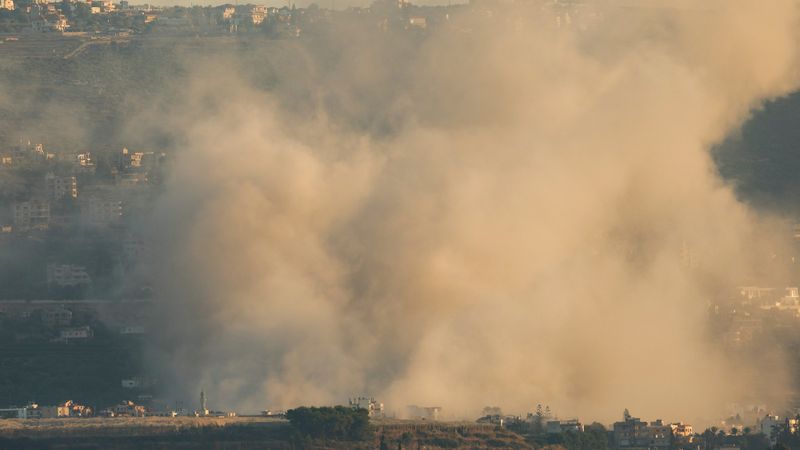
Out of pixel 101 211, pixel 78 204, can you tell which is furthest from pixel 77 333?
pixel 78 204

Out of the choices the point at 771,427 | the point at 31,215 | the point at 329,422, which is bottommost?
the point at 329,422

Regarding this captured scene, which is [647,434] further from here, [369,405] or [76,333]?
[76,333]

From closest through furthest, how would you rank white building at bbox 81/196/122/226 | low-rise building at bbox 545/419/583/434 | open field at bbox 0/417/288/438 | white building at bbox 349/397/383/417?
open field at bbox 0/417/288/438, low-rise building at bbox 545/419/583/434, white building at bbox 349/397/383/417, white building at bbox 81/196/122/226

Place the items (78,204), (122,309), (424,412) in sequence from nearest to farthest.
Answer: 1. (424,412)
2. (122,309)
3. (78,204)

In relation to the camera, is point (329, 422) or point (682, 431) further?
point (682, 431)

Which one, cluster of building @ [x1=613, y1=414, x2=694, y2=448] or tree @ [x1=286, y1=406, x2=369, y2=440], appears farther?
cluster of building @ [x1=613, y1=414, x2=694, y2=448]

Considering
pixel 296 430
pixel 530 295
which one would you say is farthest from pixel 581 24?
pixel 296 430

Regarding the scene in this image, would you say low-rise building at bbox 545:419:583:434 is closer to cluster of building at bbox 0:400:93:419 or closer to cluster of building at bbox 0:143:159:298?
cluster of building at bbox 0:400:93:419

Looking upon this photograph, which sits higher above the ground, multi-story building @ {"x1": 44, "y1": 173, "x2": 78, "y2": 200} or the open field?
multi-story building @ {"x1": 44, "y1": 173, "x2": 78, "y2": 200}

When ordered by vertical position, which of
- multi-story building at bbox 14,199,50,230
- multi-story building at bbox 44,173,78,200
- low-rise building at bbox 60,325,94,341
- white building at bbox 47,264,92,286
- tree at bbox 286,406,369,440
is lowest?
tree at bbox 286,406,369,440

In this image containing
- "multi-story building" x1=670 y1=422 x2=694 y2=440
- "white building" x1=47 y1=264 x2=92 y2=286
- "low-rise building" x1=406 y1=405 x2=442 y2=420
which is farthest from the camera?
"white building" x1=47 y1=264 x2=92 y2=286

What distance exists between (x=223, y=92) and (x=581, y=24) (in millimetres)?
9924

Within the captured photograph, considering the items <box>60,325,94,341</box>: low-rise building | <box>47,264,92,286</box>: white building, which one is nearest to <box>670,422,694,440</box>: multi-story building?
<box>60,325,94,341</box>: low-rise building

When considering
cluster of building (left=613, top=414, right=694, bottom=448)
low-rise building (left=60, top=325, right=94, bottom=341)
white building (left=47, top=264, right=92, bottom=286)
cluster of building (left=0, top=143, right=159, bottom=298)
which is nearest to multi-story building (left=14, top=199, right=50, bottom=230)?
cluster of building (left=0, top=143, right=159, bottom=298)
